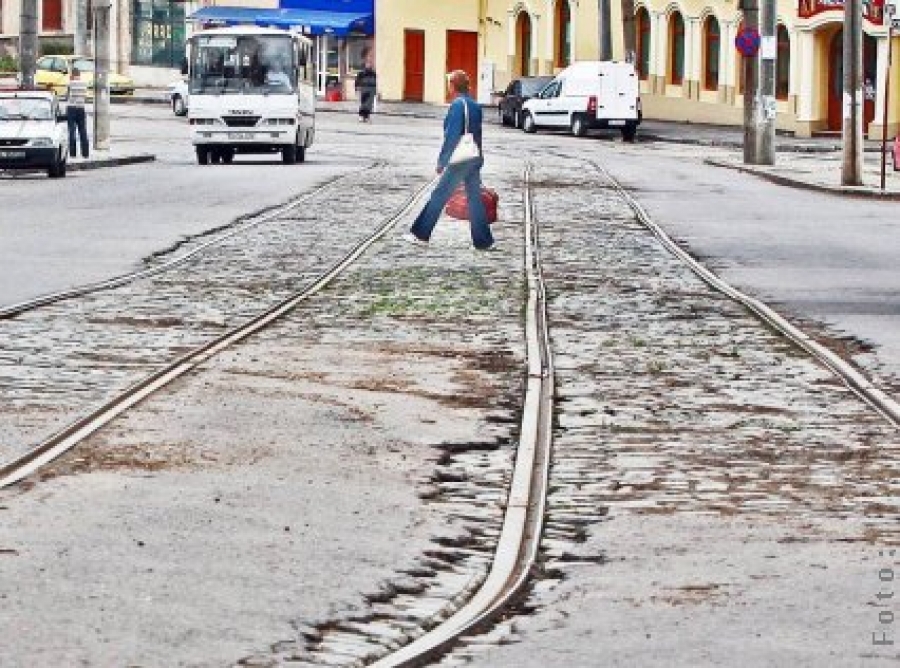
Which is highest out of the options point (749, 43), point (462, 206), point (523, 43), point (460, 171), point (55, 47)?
point (55, 47)

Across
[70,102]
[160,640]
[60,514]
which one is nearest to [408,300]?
[60,514]

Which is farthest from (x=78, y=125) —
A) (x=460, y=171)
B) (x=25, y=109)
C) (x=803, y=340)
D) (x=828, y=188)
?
(x=803, y=340)

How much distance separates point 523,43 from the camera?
300 feet

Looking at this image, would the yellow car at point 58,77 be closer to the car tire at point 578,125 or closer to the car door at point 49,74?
the car door at point 49,74

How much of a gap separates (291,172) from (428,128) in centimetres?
2623

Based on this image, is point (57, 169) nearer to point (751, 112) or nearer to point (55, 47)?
point (751, 112)

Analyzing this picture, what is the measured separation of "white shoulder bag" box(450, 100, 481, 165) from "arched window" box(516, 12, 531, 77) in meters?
64.5

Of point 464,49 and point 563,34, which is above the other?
point 563,34

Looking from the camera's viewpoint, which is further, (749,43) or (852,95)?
(749,43)

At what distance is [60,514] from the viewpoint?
9914 mm

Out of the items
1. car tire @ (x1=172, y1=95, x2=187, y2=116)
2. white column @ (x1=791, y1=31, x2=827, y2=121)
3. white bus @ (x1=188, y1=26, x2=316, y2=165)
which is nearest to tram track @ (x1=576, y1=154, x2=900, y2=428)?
white bus @ (x1=188, y1=26, x2=316, y2=165)

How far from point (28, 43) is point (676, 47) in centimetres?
2920

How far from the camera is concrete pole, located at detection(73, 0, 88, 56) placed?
8550 cm

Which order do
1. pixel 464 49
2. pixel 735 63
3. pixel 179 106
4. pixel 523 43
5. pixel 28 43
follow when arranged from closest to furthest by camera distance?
pixel 28 43
pixel 735 63
pixel 179 106
pixel 523 43
pixel 464 49
